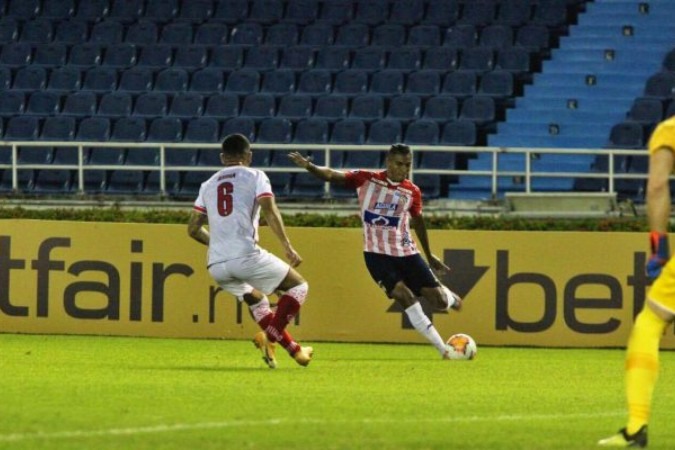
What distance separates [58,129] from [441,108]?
586 cm

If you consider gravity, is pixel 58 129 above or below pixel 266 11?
below

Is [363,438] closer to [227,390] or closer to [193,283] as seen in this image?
[227,390]

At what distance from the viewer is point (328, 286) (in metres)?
18.0

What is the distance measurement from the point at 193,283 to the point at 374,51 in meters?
9.61

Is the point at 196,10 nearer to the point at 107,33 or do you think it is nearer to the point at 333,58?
the point at 107,33

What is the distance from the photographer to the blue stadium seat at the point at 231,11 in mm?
28656

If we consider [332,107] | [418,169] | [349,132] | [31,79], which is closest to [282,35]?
[332,107]

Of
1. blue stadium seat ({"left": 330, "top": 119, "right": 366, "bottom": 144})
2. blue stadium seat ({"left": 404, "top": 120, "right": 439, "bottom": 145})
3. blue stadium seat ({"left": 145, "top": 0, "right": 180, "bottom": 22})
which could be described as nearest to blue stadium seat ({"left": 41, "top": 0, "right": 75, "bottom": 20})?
blue stadium seat ({"left": 145, "top": 0, "right": 180, "bottom": 22})

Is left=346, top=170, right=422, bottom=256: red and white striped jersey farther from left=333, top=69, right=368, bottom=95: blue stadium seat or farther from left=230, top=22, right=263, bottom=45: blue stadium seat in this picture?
left=230, top=22, right=263, bottom=45: blue stadium seat

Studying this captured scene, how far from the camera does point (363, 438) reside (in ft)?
29.0

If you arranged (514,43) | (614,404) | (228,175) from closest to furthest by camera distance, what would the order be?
(614,404), (228,175), (514,43)

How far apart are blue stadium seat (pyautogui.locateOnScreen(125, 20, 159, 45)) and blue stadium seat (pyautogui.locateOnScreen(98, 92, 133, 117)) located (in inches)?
72.1

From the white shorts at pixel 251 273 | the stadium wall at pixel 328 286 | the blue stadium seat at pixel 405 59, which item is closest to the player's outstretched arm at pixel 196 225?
the white shorts at pixel 251 273

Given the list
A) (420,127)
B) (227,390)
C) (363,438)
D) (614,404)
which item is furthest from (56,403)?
(420,127)
